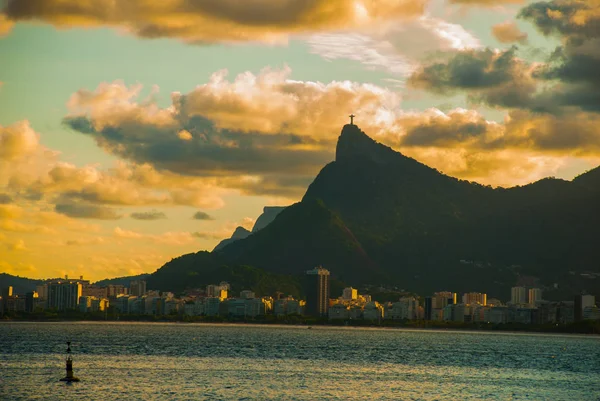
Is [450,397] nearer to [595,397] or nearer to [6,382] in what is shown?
[595,397]

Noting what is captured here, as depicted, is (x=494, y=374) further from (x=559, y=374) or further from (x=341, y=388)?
(x=341, y=388)

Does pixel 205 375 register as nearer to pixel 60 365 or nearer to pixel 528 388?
pixel 60 365

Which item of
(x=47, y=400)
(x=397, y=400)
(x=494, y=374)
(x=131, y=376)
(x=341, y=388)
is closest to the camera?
(x=47, y=400)

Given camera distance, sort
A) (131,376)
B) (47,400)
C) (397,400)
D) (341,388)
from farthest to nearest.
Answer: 1. (131,376)
2. (341,388)
3. (397,400)
4. (47,400)

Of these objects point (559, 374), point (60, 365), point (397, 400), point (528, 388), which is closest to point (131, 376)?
point (60, 365)

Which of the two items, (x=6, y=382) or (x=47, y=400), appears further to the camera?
(x=6, y=382)

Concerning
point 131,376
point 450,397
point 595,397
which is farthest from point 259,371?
point 595,397

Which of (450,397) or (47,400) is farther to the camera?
(450,397)

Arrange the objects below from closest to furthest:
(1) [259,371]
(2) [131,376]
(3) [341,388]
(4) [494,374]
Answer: (3) [341,388], (2) [131,376], (1) [259,371], (4) [494,374]

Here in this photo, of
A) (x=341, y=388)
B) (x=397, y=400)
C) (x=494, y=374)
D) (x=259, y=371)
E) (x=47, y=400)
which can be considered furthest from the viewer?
(x=494, y=374)
